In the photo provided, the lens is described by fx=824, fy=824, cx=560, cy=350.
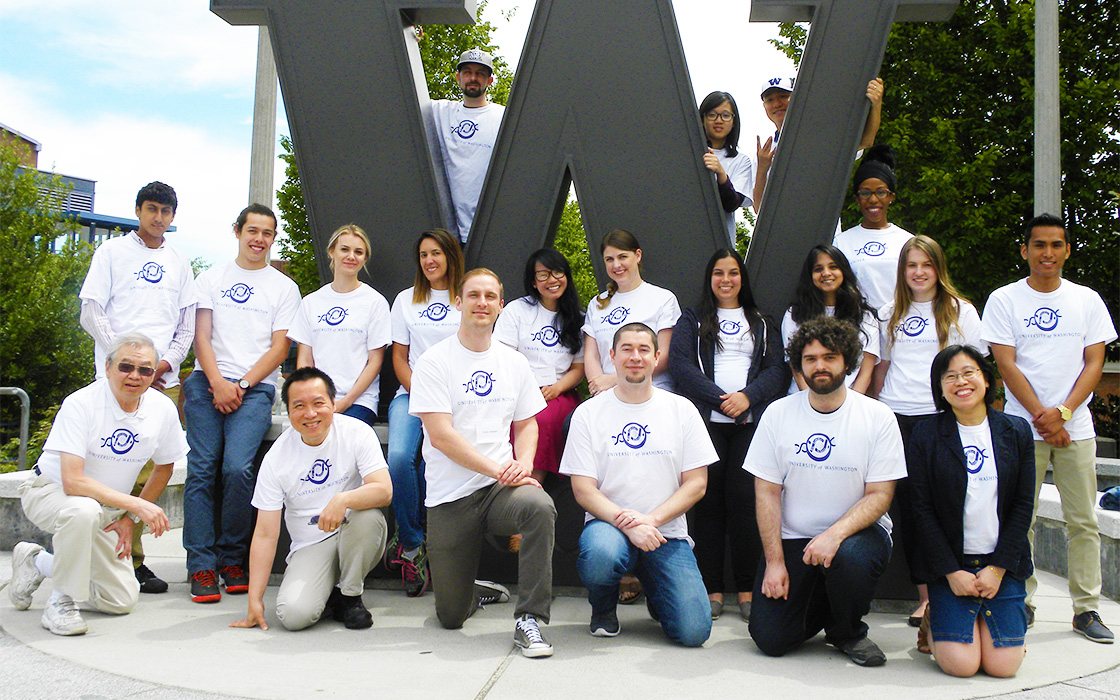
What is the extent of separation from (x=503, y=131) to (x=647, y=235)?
3.73 ft

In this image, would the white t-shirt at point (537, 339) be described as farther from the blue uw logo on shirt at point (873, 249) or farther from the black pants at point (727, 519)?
the blue uw logo on shirt at point (873, 249)

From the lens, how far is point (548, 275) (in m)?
4.70

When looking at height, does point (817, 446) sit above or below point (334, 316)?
below

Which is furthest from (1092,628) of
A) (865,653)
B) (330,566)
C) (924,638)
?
(330,566)

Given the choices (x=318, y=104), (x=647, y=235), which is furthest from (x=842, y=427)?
(x=318, y=104)

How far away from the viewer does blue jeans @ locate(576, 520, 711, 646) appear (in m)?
3.64

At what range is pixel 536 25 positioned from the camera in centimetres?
522

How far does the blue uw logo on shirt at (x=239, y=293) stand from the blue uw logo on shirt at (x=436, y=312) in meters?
1.04

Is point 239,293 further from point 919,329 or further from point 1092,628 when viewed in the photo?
point 1092,628

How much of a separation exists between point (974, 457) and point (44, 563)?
14.5 feet

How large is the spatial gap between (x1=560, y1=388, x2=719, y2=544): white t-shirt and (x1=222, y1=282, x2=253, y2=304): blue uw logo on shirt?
2.20 m

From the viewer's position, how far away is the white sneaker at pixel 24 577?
4.14m

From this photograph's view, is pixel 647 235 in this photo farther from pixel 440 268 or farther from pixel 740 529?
pixel 740 529

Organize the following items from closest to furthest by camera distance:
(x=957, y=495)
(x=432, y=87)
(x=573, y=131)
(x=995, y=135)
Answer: (x=957, y=495) < (x=573, y=131) < (x=995, y=135) < (x=432, y=87)
